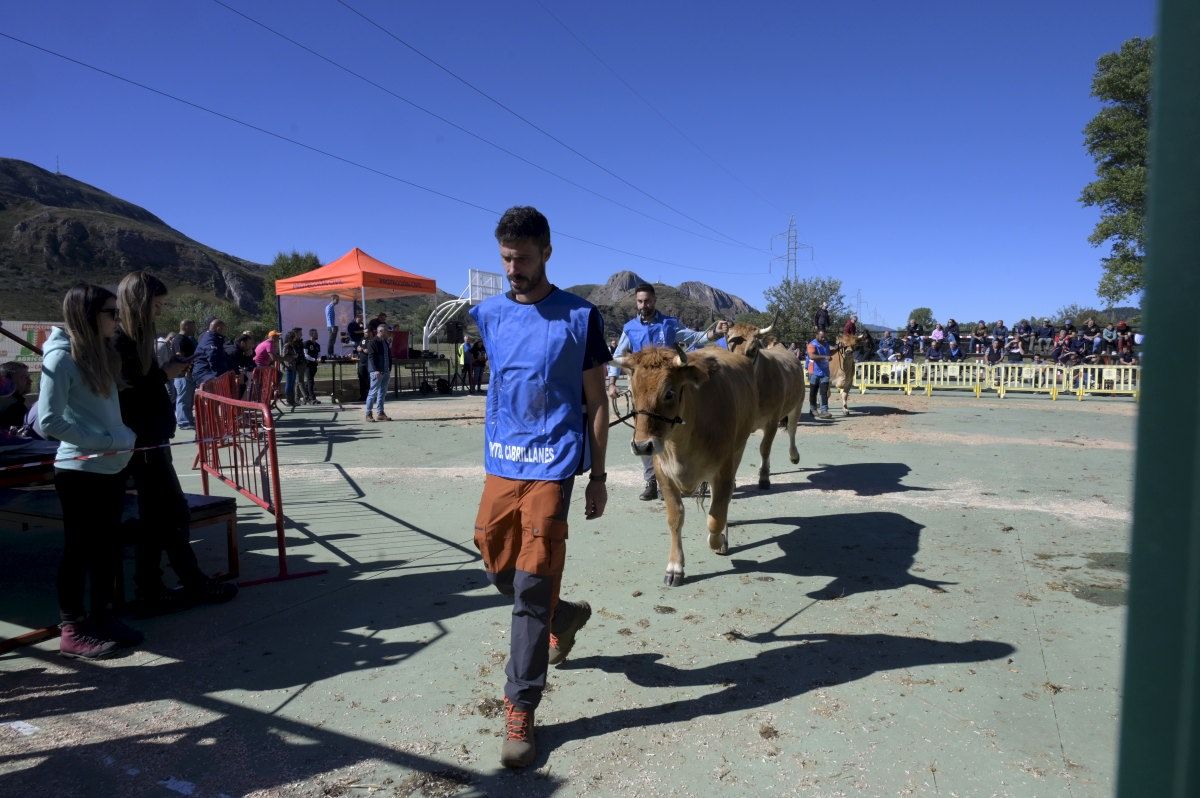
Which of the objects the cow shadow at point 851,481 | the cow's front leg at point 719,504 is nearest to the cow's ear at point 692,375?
the cow's front leg at point 719,504

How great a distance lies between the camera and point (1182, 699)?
31.8 inches

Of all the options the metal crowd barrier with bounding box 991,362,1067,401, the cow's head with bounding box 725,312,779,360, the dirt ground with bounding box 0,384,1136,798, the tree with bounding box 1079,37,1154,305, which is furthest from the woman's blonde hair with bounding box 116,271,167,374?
the tree with bounding box 1079,37,1154,305

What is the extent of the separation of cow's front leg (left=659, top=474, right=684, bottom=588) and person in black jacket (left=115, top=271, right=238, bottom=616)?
301 cm

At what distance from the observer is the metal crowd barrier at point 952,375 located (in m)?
21.8

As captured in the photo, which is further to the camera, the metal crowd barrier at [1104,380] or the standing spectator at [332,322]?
the standing spectator at [332,322]

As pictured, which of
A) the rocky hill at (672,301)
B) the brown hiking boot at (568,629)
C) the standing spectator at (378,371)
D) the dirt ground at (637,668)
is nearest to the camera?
the dirt ground at (637,668)

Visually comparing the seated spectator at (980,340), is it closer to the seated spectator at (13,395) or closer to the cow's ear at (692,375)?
the cow's ear at (692,375)

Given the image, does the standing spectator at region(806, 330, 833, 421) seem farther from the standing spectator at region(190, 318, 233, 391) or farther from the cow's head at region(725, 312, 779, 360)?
the standing spectator at region(190, 318, 233, 391)

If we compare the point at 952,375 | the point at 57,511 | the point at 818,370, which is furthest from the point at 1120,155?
the point at 57,511

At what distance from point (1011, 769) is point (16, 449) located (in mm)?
6206

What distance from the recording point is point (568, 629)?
3477 mm

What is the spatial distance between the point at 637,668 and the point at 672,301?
2594 inches

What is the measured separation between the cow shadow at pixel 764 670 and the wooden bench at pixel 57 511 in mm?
2762

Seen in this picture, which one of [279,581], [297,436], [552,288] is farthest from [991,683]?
[297,436]
